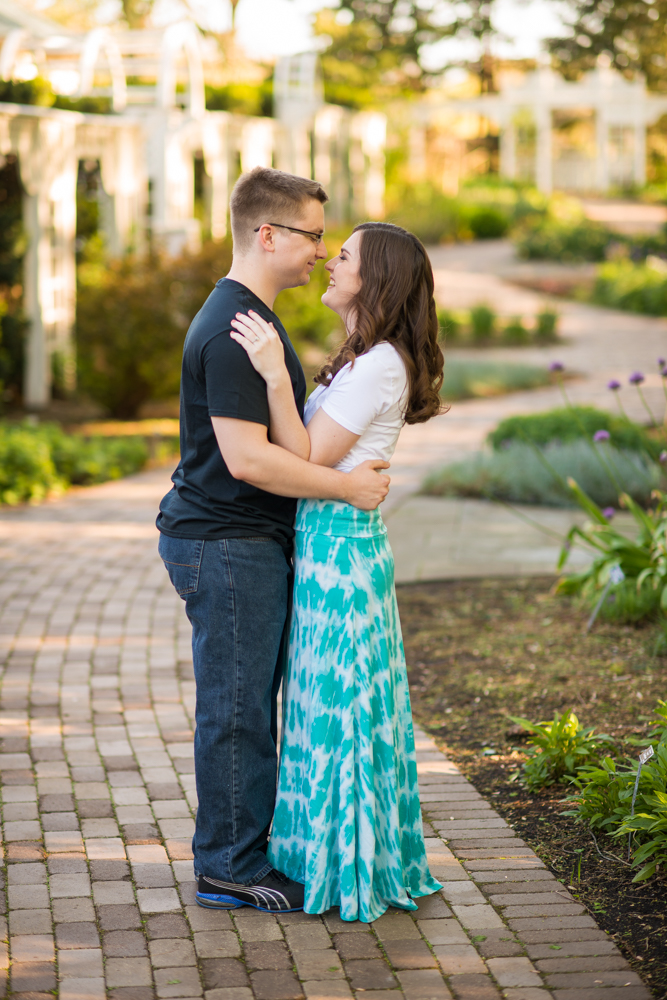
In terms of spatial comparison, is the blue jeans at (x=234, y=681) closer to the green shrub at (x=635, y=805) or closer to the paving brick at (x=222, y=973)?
the paving brick at (x=222, y=973)

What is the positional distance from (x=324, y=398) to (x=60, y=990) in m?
1.40

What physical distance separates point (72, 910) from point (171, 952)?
31cm

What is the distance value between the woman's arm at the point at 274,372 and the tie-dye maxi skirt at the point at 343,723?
8.3 inches

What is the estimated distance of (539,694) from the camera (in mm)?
3820

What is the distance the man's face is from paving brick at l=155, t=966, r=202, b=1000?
4.99ft

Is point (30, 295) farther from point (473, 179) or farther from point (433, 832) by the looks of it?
point (473, 179)

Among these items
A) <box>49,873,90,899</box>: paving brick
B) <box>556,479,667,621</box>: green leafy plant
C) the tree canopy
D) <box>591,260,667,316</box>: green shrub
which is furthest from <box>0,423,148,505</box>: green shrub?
<box>591,260,667,316</box>: green shrub

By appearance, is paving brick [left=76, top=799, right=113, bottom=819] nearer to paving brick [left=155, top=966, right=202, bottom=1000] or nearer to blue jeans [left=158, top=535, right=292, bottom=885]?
blue jeans [left=158, top=535, right=292, bottom=885]

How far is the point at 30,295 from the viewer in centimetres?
954

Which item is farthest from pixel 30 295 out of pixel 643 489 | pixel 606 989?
pixel 606 989

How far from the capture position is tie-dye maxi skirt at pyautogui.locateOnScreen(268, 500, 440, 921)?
94.1 inches

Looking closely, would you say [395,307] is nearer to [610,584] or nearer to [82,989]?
[82,989]

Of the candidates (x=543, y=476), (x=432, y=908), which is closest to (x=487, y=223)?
(x=543, y=476)

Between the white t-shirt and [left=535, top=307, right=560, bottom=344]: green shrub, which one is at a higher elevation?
the white t-shirt
